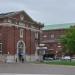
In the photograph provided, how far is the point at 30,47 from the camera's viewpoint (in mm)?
87375

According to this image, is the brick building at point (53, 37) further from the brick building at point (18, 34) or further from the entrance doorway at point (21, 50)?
the entrance doorway at point (21, 50)

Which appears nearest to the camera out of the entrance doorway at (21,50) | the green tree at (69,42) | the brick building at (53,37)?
the entrance doorway at (21,50)

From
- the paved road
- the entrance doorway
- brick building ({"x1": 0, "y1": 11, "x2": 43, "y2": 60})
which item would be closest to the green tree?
brick building ({"x1": 0, "y1": 11, "x2": 43, "y2": 60})

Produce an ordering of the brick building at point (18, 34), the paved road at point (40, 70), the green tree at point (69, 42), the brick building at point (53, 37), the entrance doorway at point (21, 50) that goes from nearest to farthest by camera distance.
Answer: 1. the paved road at point (40, 70)
2. the brick building at point (18, 34)
3. the entrance doorway at point (21, 50)
4. the green tree at point (69, 42)
5. the brick building at point (53, 37)

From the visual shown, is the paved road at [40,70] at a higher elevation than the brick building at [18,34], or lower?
lower

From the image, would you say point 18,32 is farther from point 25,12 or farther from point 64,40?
point 64,40

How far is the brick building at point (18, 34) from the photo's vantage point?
78.9 metres

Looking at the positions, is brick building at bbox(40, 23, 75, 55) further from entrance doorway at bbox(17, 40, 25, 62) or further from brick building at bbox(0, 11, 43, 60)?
entrance doorway at bbox(17, 40, 25, 62)

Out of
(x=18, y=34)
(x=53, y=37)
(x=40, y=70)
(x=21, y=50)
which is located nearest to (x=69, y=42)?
(x=21, y=50)

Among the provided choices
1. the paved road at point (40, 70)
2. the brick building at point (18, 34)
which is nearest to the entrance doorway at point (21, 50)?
the brick building at point (18, 34)

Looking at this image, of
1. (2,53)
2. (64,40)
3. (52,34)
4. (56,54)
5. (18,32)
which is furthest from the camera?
(52,34)

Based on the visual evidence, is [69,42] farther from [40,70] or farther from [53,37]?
[40,70]

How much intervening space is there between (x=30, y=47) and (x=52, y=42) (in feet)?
99.9

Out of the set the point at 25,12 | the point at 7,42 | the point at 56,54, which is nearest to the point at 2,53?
the point at 7,42
